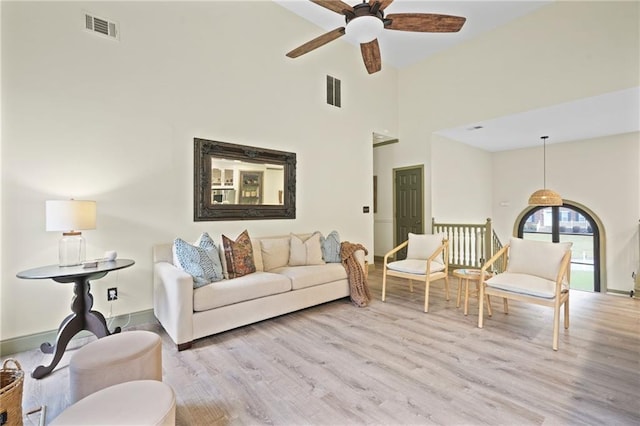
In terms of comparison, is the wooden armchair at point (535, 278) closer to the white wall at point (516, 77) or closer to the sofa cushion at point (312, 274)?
the sofa cushion at point (312, 274)

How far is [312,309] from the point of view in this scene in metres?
3.63

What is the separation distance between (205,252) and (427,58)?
5.52m

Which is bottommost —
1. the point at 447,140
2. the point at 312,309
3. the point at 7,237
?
the point at 312,309

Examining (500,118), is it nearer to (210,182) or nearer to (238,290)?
(210,182)

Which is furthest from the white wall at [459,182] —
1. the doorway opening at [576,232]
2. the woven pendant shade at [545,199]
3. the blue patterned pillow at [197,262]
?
the blue patterned pillow at [197,262]

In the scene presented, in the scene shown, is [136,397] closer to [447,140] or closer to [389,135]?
[389,135]

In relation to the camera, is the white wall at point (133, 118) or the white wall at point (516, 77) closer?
the white wall at point (133, 118)

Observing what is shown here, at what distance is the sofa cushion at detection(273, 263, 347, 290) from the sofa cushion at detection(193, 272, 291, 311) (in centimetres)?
12

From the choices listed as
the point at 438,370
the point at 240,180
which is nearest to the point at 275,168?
the point at 240,180

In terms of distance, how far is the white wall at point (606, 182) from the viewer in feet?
19.1

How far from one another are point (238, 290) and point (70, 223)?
1470 millimetres

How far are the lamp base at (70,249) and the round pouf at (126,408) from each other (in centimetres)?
182

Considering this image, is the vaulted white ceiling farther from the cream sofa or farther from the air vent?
the cream sofa

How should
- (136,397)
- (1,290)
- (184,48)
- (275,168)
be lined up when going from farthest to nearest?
(275,168)
(184,48)
(1,290)
(136,397)
